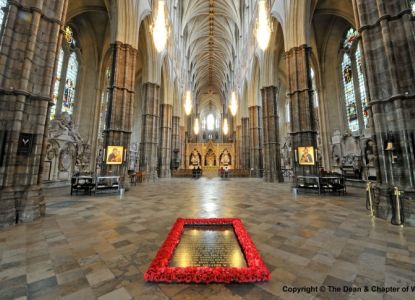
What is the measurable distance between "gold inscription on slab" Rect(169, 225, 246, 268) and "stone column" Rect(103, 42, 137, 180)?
7.97 m

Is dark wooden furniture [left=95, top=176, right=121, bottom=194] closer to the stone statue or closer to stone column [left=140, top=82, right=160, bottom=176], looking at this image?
stone column [left=140, top=82, right=160, bottom=176]

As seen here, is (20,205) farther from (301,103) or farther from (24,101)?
(301,103)

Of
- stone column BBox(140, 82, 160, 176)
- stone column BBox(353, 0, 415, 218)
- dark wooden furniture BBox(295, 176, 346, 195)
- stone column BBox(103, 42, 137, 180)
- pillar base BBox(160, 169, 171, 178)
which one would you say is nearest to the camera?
stone column BBox(353, 0, 415, 218)

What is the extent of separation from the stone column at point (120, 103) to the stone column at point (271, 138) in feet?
36.4

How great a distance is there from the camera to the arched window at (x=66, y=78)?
14.8 meters

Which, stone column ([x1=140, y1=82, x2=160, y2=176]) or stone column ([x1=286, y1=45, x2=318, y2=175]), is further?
stone column ([x1=140, y1=82, x2=160, y2=176])

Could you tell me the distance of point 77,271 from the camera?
2336 mm

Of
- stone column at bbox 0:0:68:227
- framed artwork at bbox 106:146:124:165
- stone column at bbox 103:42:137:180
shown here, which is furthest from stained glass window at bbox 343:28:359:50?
stone column at bbox 0:0:68:227

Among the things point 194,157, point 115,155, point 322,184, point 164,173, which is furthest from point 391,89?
point 194,157

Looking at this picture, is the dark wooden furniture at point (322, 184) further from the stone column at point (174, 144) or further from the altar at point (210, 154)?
the altar at point (210, 154)

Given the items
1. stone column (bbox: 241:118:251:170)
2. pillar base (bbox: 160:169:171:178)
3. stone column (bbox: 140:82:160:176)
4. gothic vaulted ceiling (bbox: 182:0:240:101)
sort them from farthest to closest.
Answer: gothic vaulted ceiling (bbox: 182:0:240:101) < stone column (bbox: 241:118:251:170) < pillar base (bbox: 160:169:171:178) < stone column (bbox: 140:82:160:176)

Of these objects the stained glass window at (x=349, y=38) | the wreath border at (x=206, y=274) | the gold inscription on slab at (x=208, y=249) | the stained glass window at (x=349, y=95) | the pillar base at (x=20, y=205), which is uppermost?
the stained glass window at (x=349, y=38)

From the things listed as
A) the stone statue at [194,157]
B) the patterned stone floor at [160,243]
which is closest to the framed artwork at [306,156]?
the patterned stone floor at [160,243]

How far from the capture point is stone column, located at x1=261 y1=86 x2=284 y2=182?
14594 mm
